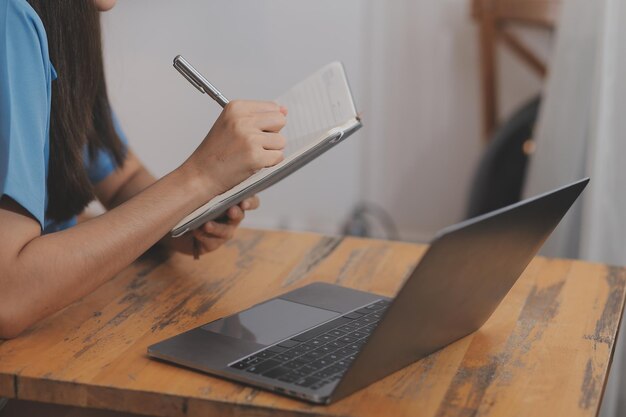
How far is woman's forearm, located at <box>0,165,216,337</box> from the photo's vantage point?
893 millimetres

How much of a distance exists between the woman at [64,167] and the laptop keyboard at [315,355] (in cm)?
20

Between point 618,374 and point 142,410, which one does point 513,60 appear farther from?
point 142,410

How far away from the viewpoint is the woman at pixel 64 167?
35.5 inches

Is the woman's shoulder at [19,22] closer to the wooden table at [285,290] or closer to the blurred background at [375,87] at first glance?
the wooden table at [285,290]

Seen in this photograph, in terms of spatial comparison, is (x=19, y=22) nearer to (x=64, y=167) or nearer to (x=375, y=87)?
(x=64, y=167)

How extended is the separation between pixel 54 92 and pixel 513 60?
190 cm

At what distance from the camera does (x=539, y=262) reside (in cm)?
119

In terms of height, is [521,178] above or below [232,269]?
below

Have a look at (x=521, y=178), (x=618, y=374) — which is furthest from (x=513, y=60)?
(x=618, y=374)

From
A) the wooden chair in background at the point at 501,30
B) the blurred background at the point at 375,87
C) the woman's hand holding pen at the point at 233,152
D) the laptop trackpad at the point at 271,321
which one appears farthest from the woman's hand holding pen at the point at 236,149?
the wooden chair in background at the point at 501,30

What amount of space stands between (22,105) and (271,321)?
13.6 inches

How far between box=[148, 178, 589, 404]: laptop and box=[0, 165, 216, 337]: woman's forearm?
0.11m

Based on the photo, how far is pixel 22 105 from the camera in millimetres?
923

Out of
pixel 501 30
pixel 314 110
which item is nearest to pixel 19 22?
pixel 314 110
